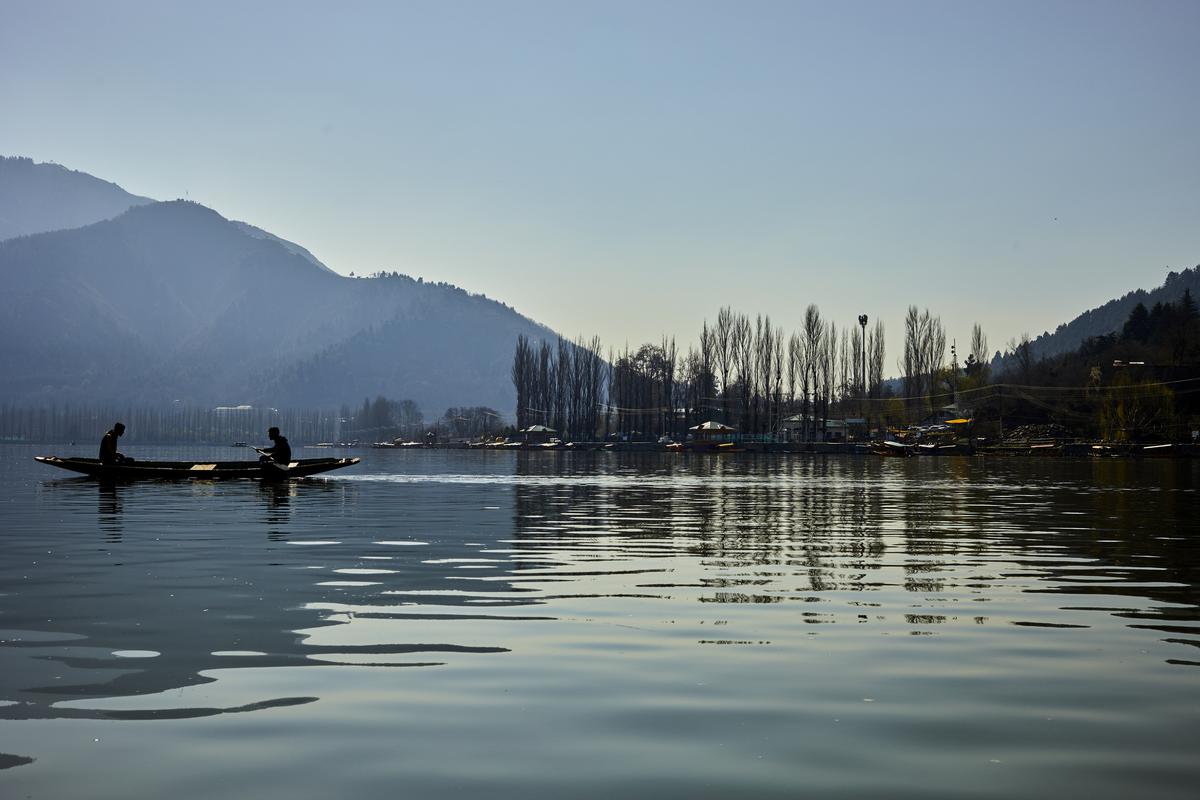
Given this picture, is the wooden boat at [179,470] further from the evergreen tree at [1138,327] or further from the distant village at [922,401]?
the evergreen tree at [1138,327]

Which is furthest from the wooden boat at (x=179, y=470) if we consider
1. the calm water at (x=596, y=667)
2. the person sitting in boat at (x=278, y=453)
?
the calm water at (x=596, y=667)

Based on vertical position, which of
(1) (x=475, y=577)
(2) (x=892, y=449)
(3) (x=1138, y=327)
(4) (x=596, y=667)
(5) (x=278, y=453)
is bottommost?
(2) (x=892, y=449)

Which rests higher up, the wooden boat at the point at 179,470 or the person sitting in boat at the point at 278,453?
the person sitting in boat at the point at 278,453

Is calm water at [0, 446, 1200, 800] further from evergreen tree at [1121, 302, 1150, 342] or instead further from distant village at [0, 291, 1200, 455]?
evergreen tree at [1121, 302, 1150, 342]

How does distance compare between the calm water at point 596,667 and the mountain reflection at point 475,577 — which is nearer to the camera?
the calm water at point 596,667

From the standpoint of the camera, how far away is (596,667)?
9992 millimetres

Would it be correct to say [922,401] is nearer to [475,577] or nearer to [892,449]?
[892,449]

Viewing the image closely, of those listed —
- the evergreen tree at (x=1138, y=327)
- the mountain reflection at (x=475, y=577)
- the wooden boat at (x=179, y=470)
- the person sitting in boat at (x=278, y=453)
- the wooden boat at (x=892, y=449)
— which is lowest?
the wooden boat at (x=892, y=449)

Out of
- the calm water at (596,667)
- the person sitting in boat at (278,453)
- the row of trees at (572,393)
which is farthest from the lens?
the row of trees at (572,393)

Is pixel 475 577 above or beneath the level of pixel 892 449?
above

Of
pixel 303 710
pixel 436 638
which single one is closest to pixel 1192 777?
pixel 303 710

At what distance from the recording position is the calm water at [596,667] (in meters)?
6.78

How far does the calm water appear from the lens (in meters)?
6.78

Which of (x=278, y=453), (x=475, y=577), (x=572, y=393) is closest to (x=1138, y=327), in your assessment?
(x=572, y=393)
